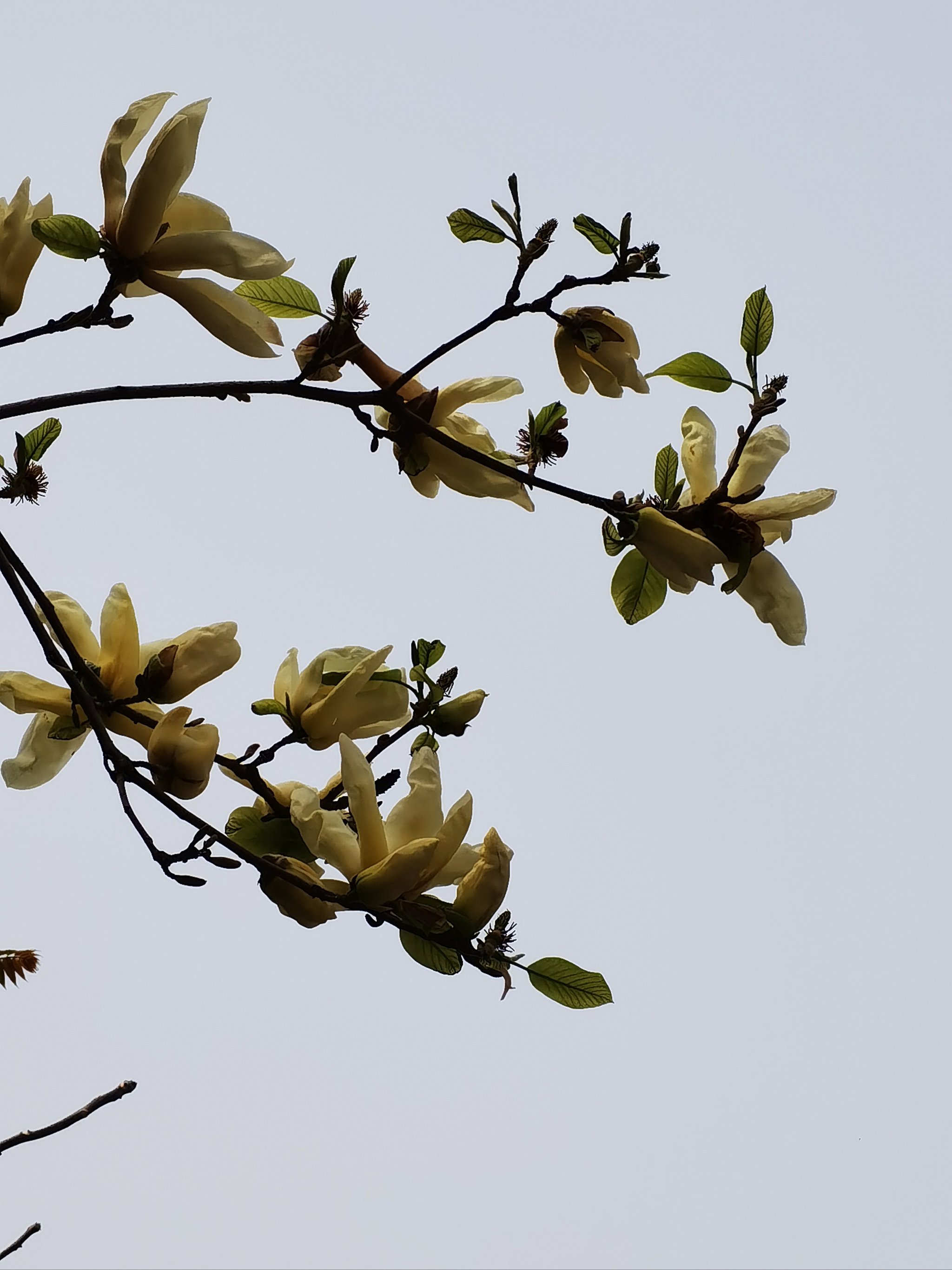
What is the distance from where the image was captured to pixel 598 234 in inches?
40.3

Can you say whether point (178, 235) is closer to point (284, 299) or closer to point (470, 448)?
point (284, 299)

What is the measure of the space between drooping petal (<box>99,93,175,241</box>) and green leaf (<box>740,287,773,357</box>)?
1.79 ft

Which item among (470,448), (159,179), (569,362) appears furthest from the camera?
(569,362)

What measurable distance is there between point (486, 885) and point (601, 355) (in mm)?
516

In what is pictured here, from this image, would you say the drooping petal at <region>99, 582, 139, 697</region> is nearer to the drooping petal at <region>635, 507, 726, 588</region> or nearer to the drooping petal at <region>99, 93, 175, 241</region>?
the drooping petal at <region>99, 93, 175, 241</region>

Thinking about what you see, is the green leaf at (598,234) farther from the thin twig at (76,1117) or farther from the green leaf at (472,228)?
the thin twig at (76,1117)

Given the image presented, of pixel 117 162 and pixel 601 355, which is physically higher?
pixel 601 355

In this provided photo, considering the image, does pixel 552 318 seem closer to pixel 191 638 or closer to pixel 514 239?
pixel 514 239

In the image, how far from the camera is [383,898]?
89cm

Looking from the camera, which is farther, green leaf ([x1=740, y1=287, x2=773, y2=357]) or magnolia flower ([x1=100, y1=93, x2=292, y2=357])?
green leaf ([x1=740, y1=287, x2=773, y2=357])

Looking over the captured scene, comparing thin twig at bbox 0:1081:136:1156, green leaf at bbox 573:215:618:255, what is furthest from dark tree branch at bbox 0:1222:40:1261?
green leaf at bbox 573:215:618:255

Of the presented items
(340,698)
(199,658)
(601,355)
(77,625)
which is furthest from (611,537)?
(77,625)

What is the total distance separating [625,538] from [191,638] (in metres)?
0.40

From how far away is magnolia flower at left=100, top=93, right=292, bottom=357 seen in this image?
90cm
